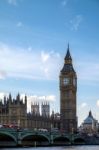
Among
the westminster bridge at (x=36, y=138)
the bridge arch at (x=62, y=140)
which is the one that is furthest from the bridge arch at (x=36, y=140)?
the bridge arch at (x=62, y=140)

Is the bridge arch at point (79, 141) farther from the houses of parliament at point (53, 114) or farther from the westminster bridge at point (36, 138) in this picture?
the houses of parliament at point (53, 114)

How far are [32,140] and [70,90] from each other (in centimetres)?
3662

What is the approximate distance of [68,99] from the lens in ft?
403

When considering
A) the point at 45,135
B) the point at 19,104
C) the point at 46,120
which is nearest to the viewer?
the point at 45,135

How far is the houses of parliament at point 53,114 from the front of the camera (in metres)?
107

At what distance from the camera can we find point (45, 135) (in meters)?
82.7

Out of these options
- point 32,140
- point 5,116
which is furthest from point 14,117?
point 32,140

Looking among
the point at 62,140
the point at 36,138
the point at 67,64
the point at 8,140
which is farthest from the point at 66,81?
the point at 8,140

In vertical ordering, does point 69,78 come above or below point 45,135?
Answer: above

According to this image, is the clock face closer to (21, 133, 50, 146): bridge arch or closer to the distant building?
the distant building

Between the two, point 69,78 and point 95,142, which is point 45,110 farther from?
point 95,142

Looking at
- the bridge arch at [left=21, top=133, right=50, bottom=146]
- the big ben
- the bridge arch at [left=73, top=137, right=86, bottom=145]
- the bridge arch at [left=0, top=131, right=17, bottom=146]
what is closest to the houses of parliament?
the big ben

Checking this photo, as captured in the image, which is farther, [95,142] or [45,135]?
[95,142]

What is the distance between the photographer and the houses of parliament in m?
107
